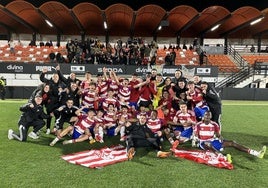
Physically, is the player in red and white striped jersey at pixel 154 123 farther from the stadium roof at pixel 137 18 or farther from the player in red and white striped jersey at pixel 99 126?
the stadium roof at pixel 137 18

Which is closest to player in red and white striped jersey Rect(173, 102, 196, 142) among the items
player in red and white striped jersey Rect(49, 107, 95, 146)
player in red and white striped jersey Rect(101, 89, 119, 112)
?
player in red and white striped jersey Rect(101, 89, 119, 112)

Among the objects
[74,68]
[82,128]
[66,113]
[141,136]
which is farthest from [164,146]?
Result: [74,68]

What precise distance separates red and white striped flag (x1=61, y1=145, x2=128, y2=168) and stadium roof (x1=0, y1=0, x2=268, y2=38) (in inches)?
918

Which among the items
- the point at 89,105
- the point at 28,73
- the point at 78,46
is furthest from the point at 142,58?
the point at 89,105

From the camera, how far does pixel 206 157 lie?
673 centimetres

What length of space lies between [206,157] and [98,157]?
242 cm

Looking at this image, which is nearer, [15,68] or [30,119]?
[30,119]

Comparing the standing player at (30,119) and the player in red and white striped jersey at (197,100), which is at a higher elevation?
the player in red and white striped jersey at (197,100)

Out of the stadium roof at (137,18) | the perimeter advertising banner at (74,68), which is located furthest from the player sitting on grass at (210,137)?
the stadium roof at (137,18)

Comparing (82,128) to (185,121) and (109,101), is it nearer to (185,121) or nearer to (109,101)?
(109,101)

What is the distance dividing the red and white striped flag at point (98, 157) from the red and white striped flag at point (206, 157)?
136 cm

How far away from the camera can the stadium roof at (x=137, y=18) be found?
2869 centimetres

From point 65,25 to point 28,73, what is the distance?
13897 millimetres

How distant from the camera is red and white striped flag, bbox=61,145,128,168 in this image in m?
6.20
